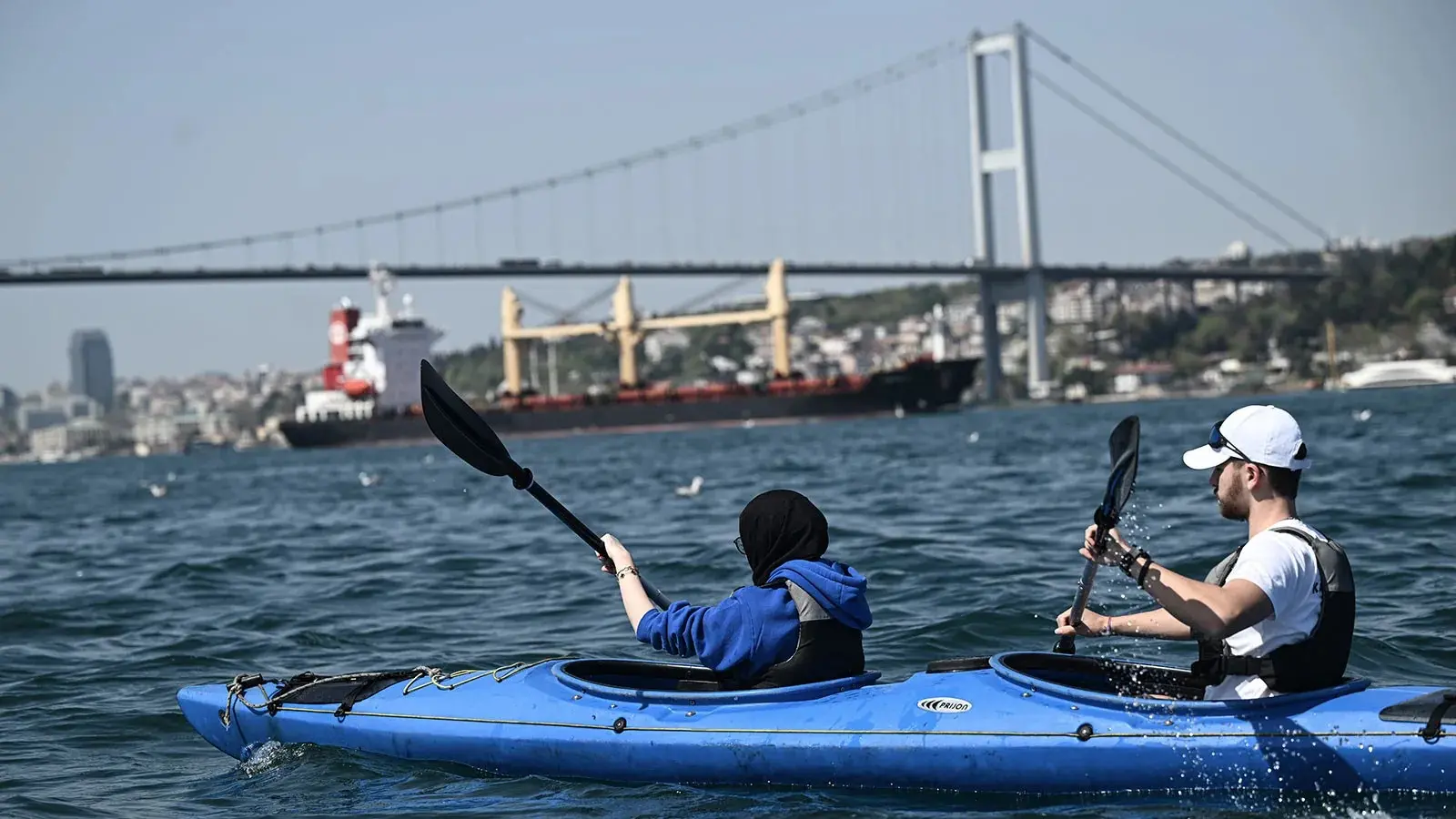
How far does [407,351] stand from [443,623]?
60781mm

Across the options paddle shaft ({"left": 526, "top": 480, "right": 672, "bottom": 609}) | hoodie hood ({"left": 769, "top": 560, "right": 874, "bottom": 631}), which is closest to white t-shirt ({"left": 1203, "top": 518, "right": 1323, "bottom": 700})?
hoodie hood ({"left": 769, "top": 560, "right": 874, "bottom": 631})

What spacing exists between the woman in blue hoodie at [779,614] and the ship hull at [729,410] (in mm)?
54511

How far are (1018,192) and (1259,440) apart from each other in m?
65.2

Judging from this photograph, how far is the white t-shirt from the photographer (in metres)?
4.17

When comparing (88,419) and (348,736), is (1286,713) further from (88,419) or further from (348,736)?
(88,419)

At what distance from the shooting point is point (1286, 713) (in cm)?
448

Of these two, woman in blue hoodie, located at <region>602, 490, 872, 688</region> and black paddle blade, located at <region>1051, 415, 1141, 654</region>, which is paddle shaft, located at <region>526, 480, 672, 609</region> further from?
black paddle blade, located at <region>1051, 415, 1141, 654</region>

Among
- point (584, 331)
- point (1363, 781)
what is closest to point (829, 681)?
point (1363, 781)

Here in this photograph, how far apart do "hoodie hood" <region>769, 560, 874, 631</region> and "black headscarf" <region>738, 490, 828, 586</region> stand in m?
0.03

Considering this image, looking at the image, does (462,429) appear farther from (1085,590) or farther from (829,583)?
(1085,590)

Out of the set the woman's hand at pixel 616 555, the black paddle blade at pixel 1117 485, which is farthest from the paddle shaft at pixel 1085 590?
the woman's hand at pixel 616 555

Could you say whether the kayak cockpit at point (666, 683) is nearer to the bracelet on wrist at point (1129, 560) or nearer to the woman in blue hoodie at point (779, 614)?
the woman in blue hoodie at point (779, 614)

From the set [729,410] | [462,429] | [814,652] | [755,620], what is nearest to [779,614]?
[755,620]

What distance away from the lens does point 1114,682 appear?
17.0 ft
